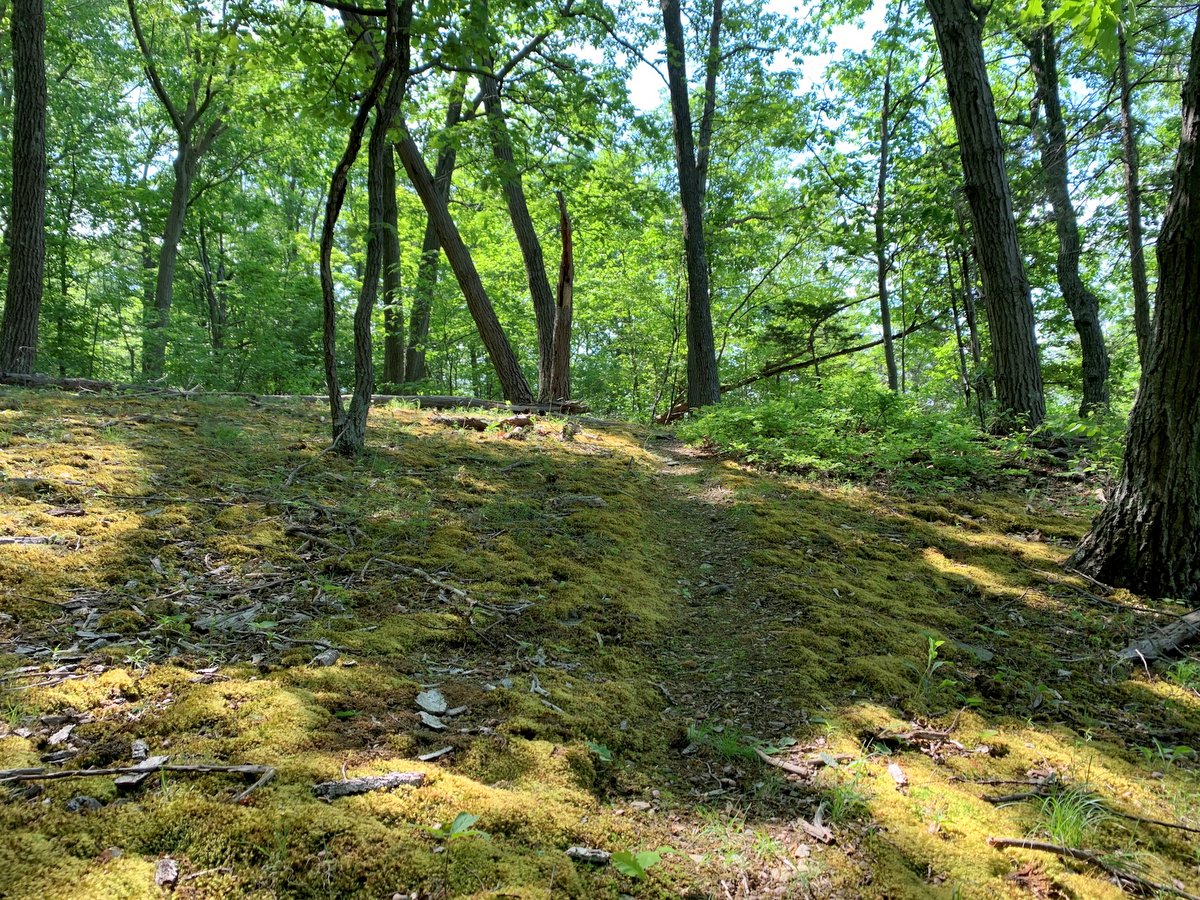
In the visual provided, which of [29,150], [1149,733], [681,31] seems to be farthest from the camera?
[681,31]

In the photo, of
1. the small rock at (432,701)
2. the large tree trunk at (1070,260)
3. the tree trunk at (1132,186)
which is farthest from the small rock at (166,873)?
the large tree trunk at (1070,260)

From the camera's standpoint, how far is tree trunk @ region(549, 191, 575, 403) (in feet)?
34.9

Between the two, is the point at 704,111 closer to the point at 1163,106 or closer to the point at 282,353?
the point at 1163,106

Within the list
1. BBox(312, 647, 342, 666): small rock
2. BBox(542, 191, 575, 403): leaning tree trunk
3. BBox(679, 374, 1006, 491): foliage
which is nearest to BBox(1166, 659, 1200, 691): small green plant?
BBox(679, 374, 1006, 491): foliage

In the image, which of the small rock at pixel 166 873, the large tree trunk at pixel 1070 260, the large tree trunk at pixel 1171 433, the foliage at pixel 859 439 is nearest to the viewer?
the small rock at pixel 166 873

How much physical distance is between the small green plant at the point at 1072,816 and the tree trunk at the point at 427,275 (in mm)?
10543

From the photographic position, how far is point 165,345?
1473 cm

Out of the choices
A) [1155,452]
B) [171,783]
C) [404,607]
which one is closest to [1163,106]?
[1155,452]

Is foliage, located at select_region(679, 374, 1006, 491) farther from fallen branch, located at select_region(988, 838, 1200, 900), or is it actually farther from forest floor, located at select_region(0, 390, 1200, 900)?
fallen branch, located at select_region(988, 838, 1200, 900)

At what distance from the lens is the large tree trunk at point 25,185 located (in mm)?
7395

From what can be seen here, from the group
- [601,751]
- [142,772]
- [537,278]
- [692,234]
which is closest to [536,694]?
[601,751]

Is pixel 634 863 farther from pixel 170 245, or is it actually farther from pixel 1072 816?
pixel 170 245

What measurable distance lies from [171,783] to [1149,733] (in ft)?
12.7

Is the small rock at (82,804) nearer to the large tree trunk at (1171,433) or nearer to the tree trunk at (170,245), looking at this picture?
the large tree trunk at (1171,433)
